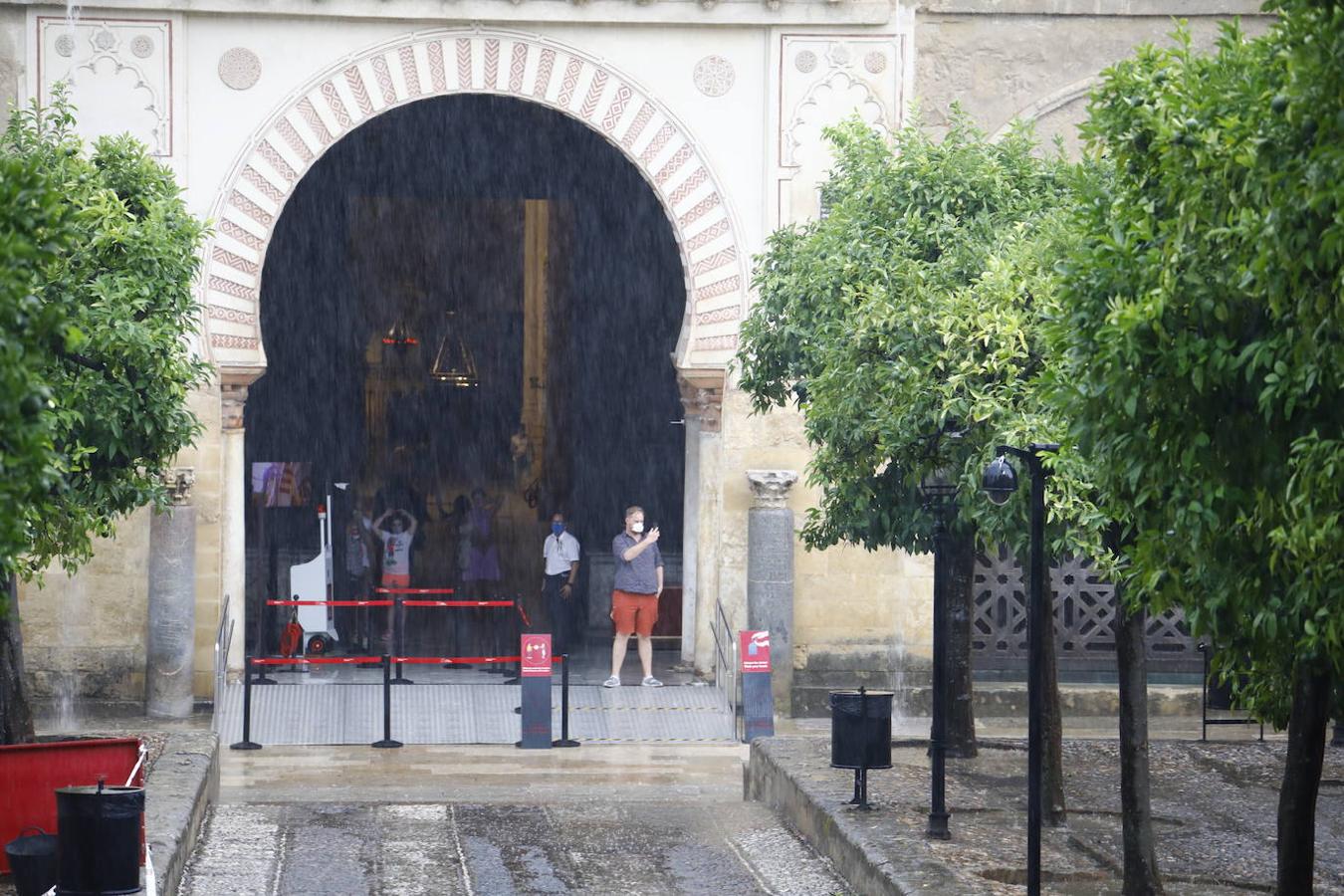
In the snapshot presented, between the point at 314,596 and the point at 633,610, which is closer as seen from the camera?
the point at 633,610

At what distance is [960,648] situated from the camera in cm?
1301

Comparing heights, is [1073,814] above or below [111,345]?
below

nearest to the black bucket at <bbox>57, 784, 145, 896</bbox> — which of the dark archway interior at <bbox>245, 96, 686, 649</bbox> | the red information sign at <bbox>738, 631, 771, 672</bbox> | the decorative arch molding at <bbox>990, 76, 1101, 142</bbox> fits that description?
the red information sign at <bbox>738, 631, 771, 672</bbox>

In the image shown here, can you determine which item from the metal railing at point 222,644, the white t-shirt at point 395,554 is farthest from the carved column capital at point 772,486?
the metal railing at point 222,644

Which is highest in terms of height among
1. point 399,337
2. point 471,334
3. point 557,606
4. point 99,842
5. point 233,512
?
point 471,334

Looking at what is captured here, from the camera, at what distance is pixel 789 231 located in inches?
541

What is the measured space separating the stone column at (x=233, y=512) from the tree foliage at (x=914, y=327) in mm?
4224

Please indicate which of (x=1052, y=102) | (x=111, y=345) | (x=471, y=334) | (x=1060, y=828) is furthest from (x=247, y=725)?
(x=471, y=334)

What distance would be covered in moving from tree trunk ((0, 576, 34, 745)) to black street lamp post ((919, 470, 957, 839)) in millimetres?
5049

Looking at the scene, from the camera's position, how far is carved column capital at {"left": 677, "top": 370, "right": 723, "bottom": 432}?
52.6ft

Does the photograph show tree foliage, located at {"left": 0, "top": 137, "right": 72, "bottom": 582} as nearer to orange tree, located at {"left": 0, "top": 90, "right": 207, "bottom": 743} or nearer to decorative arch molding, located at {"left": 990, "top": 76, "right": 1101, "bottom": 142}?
orange tree, located at {"left": 0, "top": 90, "right": 207, "bottom": 743}

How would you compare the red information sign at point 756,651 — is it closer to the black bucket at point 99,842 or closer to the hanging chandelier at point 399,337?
the black bucket at point 99,842

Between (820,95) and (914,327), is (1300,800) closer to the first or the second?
(914,327)

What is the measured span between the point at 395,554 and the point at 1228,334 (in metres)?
12.2
